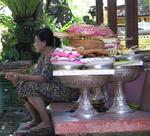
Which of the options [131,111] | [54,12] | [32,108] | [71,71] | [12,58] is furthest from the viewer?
[54,12]

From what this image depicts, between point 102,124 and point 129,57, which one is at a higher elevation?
point 129,57

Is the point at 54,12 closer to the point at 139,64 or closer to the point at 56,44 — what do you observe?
the point at 56,44

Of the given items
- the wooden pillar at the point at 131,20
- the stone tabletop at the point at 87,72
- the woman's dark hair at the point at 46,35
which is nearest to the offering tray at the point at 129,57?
the stone tabletop at the point at 87,72

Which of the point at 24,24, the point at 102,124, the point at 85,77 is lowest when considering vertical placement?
the point at 102,124

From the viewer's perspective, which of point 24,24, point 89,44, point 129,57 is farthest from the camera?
point 24,24

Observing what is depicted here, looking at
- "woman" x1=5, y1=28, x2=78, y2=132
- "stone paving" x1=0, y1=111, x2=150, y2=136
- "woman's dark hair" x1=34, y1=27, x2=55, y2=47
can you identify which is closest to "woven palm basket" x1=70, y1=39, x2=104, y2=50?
"woman" x1=5, y1=28, x2=78, y2=132

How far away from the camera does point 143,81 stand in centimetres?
508

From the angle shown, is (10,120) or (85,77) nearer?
(85,77)

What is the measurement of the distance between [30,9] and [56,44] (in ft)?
11.6

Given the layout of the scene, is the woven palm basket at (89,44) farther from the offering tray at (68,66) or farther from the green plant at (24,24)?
the green plant at (24,24)

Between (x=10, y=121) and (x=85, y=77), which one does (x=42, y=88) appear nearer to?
(x=85, y=77)

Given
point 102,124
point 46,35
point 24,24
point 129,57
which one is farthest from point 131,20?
point 102,124

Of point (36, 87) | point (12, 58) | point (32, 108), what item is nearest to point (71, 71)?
point (36, 87)

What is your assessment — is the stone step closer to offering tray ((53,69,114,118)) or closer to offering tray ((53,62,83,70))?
offering tray ((53,69,114,118))
